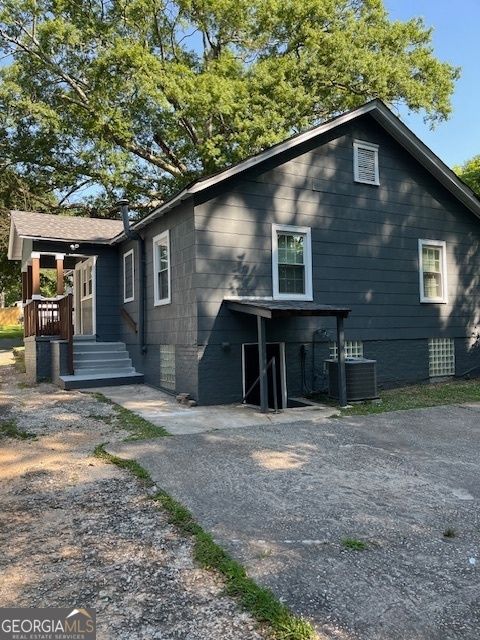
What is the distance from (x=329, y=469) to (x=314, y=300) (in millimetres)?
5641

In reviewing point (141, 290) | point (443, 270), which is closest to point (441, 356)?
point (443, 270)

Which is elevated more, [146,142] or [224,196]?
[146,142]

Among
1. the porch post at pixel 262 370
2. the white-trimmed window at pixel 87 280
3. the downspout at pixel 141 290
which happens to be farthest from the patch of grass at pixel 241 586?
the white-trimmed window at pixel 87 280

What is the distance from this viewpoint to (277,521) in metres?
3.84

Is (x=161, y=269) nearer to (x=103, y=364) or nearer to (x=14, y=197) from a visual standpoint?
(x=103, y=364)

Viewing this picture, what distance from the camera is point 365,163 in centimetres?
1153

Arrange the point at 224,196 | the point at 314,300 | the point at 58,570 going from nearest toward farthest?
the point at 58,570 < the point at 224,196 < the point at 314,300

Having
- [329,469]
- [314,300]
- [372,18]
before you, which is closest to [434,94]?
[372,18]

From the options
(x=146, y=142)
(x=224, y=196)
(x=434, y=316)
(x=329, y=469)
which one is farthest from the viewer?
(x=146, y=142)

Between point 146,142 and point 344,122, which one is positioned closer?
point 344,122

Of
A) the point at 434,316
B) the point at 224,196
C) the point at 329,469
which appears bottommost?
the point at 329,469

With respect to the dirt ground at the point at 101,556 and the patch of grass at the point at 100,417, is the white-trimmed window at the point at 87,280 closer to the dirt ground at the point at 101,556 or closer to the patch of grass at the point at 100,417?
the patch of grass at the point at 100,417

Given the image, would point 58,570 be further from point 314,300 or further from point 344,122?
point 344,122

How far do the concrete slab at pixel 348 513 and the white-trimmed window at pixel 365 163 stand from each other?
6497mm
